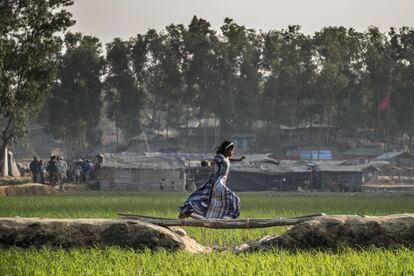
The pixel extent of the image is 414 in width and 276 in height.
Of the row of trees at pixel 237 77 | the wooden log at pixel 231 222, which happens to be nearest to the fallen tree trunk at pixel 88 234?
the wooden log at pixel 231 222

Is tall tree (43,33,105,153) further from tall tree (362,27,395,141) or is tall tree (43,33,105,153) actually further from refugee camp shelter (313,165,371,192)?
refugee camp shelter (313,165,371,192)

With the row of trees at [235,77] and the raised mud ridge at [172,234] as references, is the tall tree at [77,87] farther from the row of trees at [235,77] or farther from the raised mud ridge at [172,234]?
the raised mud ridge at [172,234]

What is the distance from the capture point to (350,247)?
13.4m

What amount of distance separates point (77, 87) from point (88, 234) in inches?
2476

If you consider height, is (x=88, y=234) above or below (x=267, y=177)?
below

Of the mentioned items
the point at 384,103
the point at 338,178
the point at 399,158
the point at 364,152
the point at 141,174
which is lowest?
the point at 338,178

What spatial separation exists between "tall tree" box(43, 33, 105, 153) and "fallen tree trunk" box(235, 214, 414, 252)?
206 ft

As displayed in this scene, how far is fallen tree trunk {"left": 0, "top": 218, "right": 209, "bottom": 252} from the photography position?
1334cm

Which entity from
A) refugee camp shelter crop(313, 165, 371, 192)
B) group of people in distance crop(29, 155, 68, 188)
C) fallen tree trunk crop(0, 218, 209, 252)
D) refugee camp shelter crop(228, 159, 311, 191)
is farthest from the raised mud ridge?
refugee camp shelter crop(313, 165, 371, 192)

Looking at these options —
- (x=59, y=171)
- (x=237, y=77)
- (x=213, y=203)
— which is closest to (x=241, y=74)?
(x=237, y=77)

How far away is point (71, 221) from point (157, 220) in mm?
1123

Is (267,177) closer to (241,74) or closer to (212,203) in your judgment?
(241,74)

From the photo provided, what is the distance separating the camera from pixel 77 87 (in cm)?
7588

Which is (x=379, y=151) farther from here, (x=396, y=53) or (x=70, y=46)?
(x=70, y=46)
